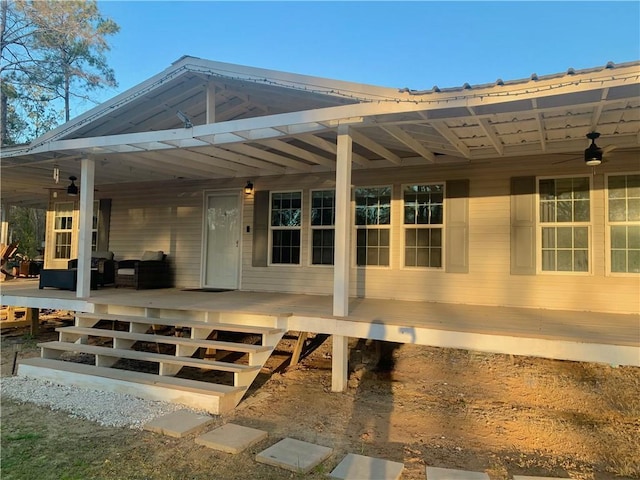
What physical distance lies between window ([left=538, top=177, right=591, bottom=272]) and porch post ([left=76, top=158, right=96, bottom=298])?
6.63m

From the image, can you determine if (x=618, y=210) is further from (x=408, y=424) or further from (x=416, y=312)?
(x=408, y=424)

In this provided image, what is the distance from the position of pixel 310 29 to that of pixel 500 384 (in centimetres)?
849

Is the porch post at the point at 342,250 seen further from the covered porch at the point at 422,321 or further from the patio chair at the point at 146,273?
the patio chair at the point at 146,273

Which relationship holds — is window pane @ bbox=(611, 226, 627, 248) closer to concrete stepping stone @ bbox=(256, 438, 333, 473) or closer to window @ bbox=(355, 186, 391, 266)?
window @ bbox=(355, 186, 391, 266)

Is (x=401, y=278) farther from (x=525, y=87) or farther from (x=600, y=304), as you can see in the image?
(x=525, y=87)

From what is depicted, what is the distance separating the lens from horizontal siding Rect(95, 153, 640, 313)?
574 centimetres

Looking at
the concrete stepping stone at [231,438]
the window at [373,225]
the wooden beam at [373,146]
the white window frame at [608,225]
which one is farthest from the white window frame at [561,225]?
the concrete stepping stone at [231,438]

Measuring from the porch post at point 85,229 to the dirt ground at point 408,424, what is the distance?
1.37 meters

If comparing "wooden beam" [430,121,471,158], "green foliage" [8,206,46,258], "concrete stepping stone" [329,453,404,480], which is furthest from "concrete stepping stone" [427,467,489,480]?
"green foliage" [8,206,46,258]

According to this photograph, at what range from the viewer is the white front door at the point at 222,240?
8281 mm

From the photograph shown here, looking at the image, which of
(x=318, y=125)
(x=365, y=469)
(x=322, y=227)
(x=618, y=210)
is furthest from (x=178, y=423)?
(x=618, y=210)

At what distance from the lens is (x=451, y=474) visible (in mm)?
2930

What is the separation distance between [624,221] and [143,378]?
6187mm

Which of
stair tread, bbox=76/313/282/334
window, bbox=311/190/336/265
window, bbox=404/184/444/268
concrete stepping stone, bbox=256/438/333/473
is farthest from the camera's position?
window, bbox=311/190/336/265
